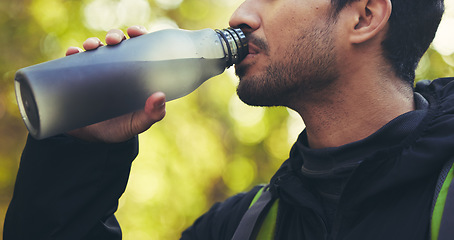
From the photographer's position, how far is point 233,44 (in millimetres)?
1900

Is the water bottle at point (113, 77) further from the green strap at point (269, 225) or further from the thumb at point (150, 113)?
the green strap at point (269, 225)

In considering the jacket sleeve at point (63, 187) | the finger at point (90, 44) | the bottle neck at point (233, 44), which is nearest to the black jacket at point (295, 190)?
the jacket sleeve at point (63, 187)

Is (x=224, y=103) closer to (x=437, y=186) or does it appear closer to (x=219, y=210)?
(x=219, y=210)

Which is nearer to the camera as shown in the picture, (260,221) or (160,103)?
→ (160,103)

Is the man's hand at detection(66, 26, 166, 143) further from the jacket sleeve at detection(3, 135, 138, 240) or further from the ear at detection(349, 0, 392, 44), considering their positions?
the ear at detection(349, 0, 392, 44)

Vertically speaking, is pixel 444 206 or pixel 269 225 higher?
pixel 444 206

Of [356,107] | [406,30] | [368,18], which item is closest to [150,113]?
[356,107]

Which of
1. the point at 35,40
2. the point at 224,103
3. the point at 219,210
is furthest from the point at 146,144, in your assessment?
the point at 219,210

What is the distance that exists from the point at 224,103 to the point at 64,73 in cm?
1022

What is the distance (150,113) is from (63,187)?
1.91 feet

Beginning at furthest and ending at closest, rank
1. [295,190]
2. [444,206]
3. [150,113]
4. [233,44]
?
[295,190]
[233,44]
[150,113]
[444,206]

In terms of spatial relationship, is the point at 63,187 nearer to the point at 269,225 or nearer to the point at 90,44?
the point at 90,44

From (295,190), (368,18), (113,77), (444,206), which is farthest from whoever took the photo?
(368,18)

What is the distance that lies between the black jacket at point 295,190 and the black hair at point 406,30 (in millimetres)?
154
